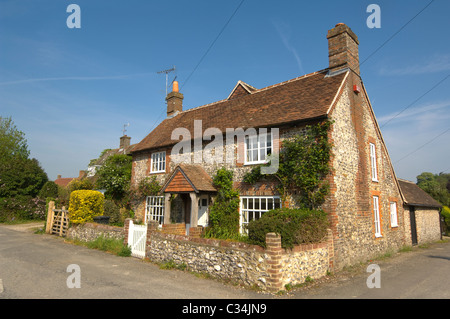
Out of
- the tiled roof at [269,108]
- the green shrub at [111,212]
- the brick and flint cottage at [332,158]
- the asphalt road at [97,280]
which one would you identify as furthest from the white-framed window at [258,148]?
the green shrub at [111,212]

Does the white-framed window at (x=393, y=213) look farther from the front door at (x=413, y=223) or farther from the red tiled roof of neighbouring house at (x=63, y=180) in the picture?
the red tiled roof of neighbouring house at (x=63, y=180)

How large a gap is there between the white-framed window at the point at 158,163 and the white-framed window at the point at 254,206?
6318mm

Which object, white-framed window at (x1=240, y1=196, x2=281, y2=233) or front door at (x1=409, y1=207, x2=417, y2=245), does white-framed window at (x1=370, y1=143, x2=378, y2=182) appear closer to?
white-framed window at (x1=240, y1=196, x2=281, y2=233)

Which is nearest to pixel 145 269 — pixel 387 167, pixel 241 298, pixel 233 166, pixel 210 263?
pixel 210 263

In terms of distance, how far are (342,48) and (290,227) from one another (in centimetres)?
925

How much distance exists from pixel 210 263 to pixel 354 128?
857 cm

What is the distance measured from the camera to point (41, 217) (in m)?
28.2

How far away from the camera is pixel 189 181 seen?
12344 mm

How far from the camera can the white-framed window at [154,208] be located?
16219 mm

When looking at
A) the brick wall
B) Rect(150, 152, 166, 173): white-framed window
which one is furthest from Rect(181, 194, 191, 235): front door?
the brick wall

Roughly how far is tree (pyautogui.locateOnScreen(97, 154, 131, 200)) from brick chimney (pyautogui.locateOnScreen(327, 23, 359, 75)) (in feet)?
46.3

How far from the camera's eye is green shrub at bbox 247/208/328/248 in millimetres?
7695
